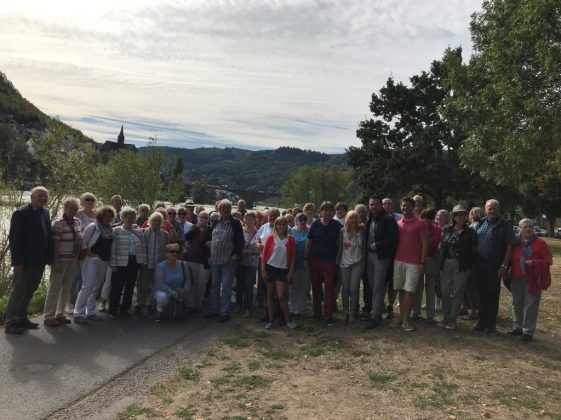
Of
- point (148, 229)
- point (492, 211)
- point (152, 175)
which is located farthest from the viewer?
point (152, 175)

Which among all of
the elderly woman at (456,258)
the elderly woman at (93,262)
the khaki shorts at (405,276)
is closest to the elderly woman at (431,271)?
the elderly woman at (456,258)

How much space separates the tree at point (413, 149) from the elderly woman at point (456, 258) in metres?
25.3

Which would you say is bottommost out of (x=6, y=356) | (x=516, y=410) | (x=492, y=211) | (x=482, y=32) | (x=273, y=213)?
(x=6, y=356)

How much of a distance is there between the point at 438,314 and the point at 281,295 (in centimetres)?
322

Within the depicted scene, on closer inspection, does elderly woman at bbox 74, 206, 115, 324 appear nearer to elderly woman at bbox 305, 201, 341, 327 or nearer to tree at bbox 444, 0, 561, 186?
elderly woman at bbox 305, 201, 341, 327

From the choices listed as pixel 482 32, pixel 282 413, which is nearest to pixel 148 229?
pixel 282 413

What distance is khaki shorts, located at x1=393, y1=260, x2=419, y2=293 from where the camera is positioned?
286 inches

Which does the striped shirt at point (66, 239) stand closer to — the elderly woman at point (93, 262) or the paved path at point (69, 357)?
the elderly woman at point (93, 262)

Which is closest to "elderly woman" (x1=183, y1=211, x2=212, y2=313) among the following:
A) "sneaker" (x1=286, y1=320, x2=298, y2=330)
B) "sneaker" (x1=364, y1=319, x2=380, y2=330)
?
"sneaker" (x1=286, y1=320, x2=298, y2=330)

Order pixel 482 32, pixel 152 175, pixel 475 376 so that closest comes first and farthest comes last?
pixel 475 376, pixel 482 32, pixel 152 175

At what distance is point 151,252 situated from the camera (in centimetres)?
805

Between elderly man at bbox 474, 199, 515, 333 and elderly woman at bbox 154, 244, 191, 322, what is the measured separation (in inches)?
189

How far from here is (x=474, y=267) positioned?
754cm

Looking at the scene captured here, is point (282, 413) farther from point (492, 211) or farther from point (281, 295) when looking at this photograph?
point (492, 211)
